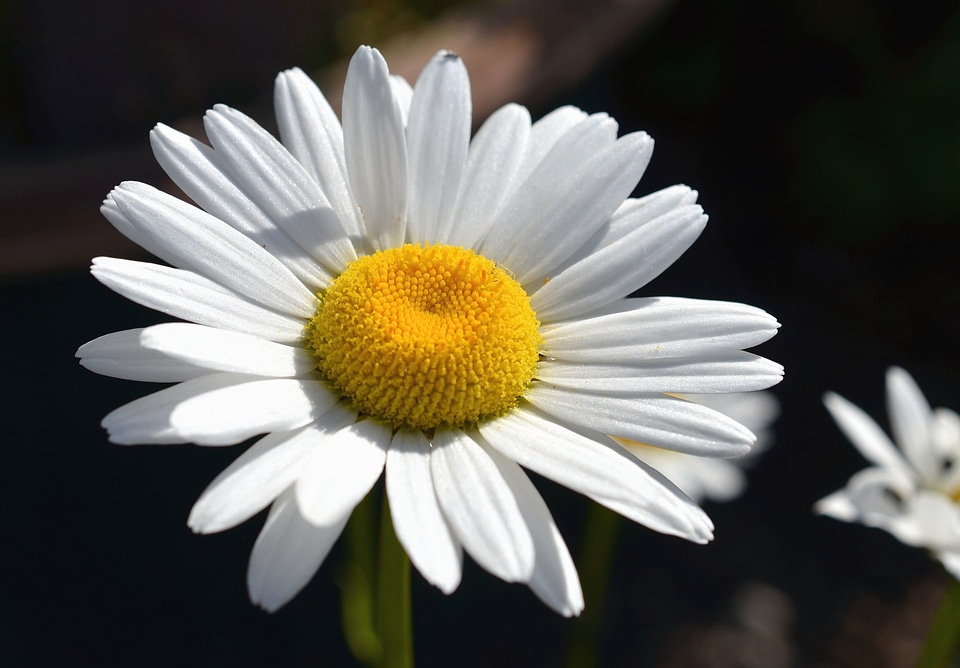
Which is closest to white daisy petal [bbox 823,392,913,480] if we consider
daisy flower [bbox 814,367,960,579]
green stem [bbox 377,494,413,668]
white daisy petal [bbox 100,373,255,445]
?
daisy flower [bbox 814,367,960,579]

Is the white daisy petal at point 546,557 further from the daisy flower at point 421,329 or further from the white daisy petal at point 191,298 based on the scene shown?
the white daisy petal at point 191,298

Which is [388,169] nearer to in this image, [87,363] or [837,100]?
[87,363]

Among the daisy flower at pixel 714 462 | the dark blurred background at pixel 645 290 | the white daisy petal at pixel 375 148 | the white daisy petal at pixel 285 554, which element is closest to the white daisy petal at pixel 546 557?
the white daisy petal at pixel 285 554

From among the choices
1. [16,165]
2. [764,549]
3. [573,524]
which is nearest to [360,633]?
[16,165]

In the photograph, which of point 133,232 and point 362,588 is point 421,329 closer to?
point 133,232

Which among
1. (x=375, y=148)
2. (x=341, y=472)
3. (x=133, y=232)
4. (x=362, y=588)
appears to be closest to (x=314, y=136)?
(x=375, y=148)
